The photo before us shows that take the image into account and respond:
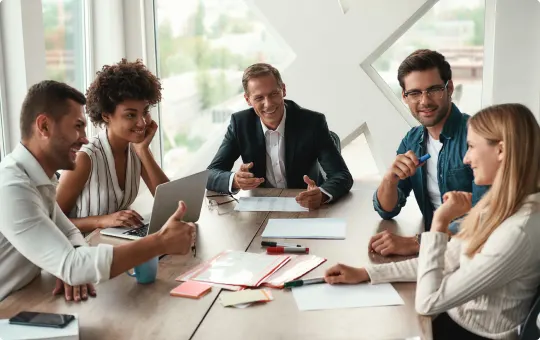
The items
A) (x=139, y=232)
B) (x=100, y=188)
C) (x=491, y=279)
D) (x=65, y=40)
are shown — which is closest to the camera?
(x=491, y=279)

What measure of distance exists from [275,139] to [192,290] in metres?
1.64

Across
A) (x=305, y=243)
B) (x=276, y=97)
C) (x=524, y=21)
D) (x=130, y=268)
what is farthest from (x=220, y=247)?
(x=524, y=21)

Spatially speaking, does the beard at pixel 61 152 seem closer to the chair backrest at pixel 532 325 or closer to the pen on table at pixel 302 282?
the pen on table at pixel 302 282

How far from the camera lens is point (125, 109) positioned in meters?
2.59

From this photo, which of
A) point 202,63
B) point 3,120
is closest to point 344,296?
point 3,120

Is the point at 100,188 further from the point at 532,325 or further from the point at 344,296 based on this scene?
the point at 532,325

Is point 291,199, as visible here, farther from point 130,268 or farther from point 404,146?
point 130,268

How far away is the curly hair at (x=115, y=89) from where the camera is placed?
2.58 metres

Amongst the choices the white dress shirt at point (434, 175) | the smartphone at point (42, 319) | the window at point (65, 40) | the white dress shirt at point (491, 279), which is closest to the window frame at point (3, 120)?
the window at point (65, 40)

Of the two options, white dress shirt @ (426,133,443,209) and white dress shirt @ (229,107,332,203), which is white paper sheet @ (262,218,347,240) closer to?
white dress shirt @ (426,133,443,209)

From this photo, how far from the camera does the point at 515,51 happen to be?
4.00 meters

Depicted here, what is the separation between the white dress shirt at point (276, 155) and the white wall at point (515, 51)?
1639 millimetres

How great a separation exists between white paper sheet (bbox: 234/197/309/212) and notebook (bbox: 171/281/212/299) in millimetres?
934

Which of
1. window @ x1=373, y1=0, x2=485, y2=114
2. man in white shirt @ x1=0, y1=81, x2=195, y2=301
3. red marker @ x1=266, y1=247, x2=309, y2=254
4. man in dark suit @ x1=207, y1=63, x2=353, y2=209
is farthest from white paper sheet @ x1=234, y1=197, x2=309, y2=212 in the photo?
window @ x1=373, y1=0, x2=485, y2=114
